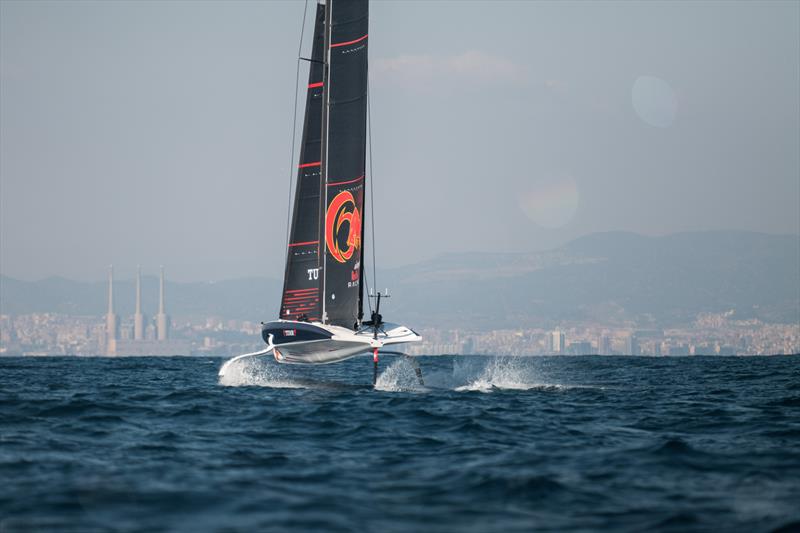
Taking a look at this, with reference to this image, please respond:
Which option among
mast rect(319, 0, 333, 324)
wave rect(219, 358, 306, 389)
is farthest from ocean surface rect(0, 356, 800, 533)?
mast rect(319, 0, 333, 324)

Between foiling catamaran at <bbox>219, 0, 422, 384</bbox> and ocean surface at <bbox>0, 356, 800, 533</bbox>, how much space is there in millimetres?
1622

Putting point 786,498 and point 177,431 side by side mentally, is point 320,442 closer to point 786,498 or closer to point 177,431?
point 177,431

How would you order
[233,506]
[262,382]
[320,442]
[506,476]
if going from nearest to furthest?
1. [233,506]
2. [506,476]
3. [320,442]
4. [262,382]

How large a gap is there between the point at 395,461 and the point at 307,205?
630 inches

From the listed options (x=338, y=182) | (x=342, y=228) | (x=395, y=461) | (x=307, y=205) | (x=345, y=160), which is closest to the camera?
(x=395, y=461)

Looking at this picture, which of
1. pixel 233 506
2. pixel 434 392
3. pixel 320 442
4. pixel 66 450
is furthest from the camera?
pixel 434 392

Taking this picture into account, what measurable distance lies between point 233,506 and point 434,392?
16406mm

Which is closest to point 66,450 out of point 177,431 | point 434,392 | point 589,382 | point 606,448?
point 177,431

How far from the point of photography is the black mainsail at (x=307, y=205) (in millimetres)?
30516

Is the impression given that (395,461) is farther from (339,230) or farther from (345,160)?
(345,160)

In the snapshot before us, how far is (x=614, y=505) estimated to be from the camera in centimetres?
1256

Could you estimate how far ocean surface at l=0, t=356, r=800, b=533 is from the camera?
39.0ft

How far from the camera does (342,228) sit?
29.5 meters

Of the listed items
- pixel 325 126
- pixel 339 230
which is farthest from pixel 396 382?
pixel 325 126
